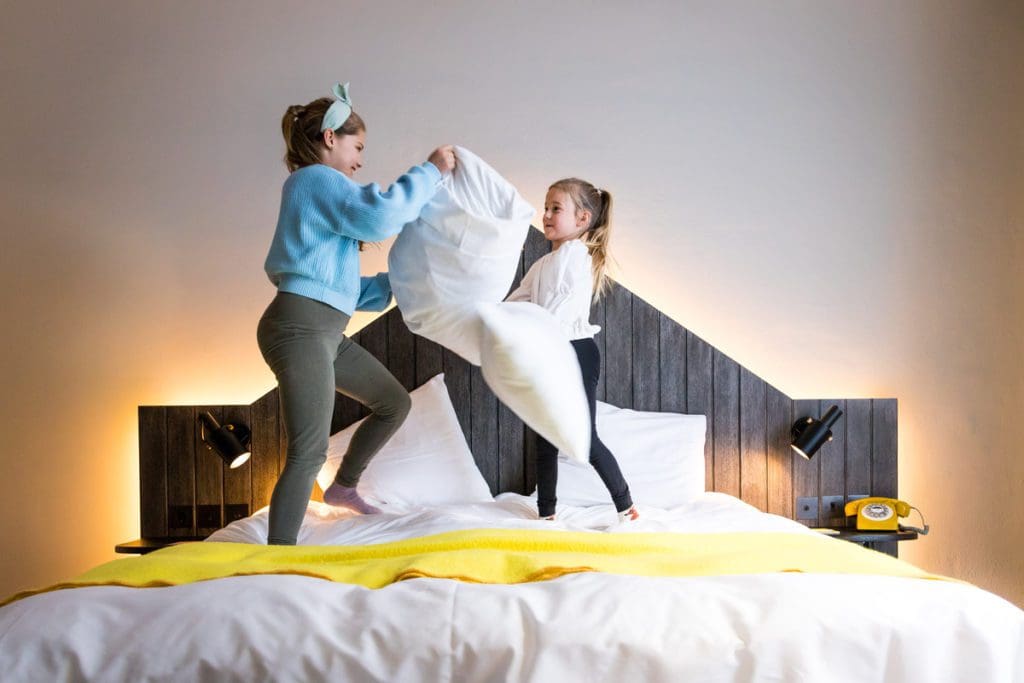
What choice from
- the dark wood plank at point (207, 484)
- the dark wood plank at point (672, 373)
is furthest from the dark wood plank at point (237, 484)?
the dark wood plank at point (672, 373)

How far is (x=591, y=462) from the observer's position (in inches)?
99.1

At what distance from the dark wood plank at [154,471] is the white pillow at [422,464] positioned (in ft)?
1.86

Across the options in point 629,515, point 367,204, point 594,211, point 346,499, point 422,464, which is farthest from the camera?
point 422,464

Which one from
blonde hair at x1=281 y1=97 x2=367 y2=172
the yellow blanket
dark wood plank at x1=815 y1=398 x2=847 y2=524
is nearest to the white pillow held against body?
blonde hair at x1=281 y1=97 x2=367 y2=172

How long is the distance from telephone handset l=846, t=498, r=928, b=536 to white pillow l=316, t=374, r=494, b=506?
124cm

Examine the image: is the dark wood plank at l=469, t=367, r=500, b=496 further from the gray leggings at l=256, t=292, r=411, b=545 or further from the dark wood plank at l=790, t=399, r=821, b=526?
the dark wood plank at l=790, t=399, r=821, b=526

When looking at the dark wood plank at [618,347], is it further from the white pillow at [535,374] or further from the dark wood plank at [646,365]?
the white pillow at [535,374]

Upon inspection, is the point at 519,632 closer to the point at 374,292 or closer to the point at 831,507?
the point at 374,292

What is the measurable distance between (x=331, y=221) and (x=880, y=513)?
6.73ft

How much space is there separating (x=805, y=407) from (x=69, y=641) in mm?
2518

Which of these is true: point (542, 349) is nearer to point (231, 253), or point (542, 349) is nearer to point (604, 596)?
point (604, 596)

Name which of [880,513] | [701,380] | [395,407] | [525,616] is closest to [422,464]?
[395,407]

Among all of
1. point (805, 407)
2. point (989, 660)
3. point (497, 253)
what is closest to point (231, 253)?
point (497, 253)

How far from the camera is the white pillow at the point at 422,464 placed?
114 inches
